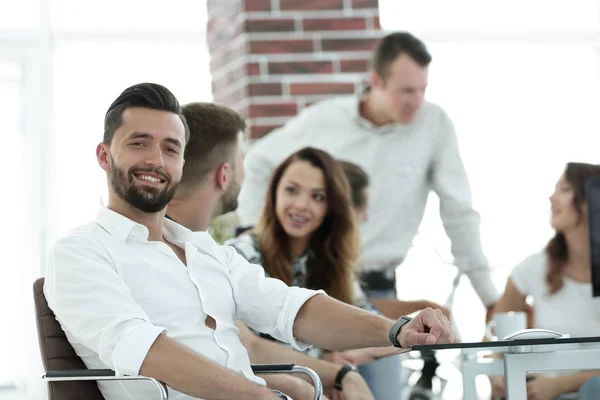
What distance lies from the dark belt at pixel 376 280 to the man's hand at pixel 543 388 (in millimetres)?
789

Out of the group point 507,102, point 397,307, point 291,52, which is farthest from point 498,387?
point 507,102

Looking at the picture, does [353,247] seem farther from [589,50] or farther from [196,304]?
[589,50]

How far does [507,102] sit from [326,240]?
2469 millimetres

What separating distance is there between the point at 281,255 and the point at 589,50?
3.10 m

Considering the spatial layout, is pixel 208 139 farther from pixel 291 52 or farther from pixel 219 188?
pixel 291 52

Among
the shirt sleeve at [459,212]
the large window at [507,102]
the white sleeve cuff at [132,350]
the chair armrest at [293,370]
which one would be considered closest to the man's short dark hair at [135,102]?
the white sleeve cuff at [132,350]

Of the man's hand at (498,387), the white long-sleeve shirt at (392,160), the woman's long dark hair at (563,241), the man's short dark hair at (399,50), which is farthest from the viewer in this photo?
the white long-sleeve shirt at (392,160)

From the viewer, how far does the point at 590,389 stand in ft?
10.8

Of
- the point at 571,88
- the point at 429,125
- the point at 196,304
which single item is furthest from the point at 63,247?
the point at 571,88

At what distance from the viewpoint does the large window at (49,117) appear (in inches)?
201

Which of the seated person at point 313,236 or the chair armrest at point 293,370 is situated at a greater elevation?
the seated person at point 313,236

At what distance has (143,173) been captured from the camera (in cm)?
219

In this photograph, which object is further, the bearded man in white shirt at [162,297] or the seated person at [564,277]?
the seated person at [564,277]

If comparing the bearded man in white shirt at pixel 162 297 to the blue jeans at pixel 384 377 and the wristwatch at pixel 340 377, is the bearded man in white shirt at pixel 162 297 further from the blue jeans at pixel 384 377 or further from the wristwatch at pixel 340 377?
the blue jeans at pixel 384 377
